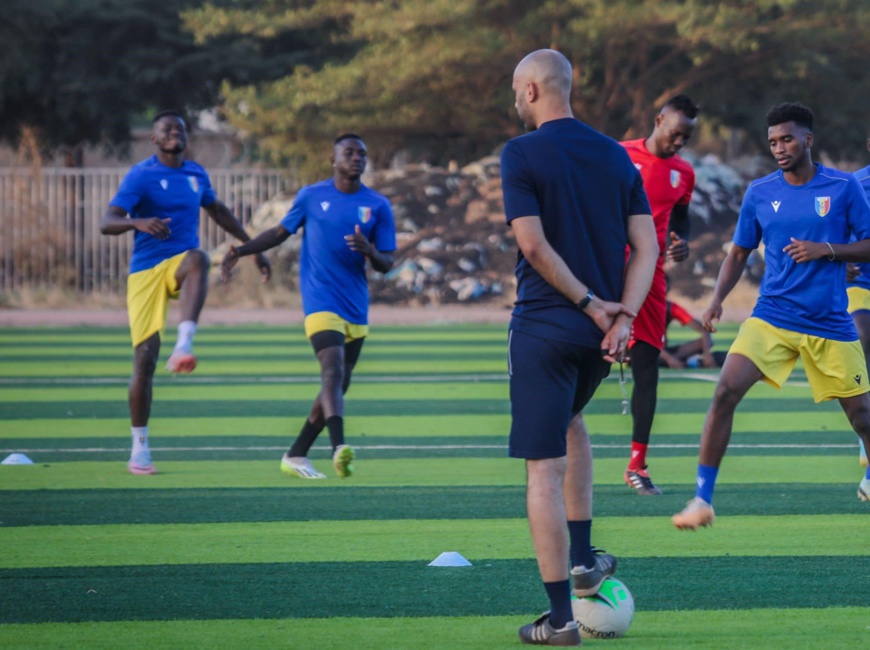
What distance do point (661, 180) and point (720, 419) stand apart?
2.46 metres

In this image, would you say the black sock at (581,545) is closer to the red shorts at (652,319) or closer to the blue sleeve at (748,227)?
the blue sleeve at (748,227)

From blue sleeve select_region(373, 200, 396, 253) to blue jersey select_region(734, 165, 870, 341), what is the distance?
305 centimetres

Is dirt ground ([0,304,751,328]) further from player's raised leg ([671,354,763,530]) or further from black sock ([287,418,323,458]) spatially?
player's raised leg ([671,354,763,530])

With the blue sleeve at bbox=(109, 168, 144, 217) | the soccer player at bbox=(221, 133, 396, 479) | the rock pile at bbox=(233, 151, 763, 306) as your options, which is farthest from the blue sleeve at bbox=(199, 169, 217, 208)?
the rock pile at bbox=(233, 151, 763, 306)

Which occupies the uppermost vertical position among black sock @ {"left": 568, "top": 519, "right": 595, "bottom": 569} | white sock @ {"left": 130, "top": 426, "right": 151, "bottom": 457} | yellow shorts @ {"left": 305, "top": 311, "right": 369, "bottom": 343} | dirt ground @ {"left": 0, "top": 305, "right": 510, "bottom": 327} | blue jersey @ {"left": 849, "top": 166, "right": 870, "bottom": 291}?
blue jersey @ {"left": 849, "top": 166, "right": 870, "bottom": 291}

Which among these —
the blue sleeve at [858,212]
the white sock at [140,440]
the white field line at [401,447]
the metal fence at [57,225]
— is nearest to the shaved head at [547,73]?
the blue sleeve at [858,212]

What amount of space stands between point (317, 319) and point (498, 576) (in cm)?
338

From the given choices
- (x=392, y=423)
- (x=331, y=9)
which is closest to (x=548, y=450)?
(x=392, y=423)

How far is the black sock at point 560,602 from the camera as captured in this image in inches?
195

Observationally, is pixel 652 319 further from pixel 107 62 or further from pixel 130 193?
pixel 107 62

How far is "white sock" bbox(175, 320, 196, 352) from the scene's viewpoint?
29.8ft

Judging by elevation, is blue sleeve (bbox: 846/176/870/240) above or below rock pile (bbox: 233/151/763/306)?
above

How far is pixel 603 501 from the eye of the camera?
8297 mm

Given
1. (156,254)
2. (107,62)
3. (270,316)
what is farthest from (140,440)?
(107,62)
